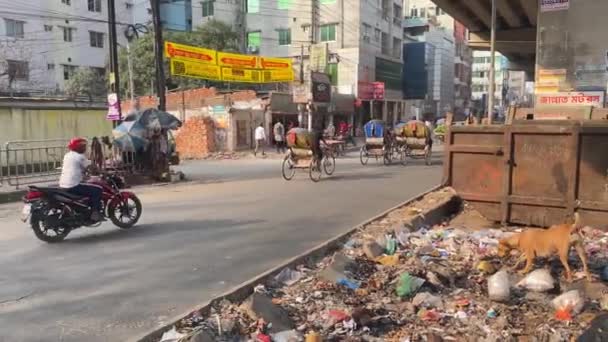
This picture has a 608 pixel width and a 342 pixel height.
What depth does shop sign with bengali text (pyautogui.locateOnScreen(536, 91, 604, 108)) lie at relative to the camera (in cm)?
977

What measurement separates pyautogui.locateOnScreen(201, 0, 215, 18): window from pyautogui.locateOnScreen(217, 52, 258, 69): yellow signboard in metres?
23.4

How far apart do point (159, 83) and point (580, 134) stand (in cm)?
1302

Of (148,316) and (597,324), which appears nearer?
(597,324)

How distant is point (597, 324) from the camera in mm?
4125

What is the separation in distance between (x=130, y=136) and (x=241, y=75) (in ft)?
48.5

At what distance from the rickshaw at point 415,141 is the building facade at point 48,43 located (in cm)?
2803

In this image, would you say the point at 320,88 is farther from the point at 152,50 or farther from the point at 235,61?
the point at 152,50

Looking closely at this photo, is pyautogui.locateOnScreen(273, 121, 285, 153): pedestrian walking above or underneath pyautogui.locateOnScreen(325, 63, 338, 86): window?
underneath

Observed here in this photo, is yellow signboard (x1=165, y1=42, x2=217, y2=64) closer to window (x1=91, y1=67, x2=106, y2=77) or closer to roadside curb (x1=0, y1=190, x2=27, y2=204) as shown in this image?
roadside curb (x1=0, y1=190, x2=27, y2=204)

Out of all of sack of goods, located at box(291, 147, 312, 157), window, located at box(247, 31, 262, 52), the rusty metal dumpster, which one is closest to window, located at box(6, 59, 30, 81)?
window, located at box(247, 31, 262, 52)

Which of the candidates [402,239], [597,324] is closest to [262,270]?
[402,239]

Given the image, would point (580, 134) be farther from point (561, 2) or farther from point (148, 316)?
point (148, 316)

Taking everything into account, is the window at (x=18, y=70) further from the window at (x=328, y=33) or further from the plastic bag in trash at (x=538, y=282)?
the plastic bag in trash at (x=538, y=282)

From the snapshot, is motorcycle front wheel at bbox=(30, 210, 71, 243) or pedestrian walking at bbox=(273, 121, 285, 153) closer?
motorcycle front wheel at bbox=(30, 210, 71, 243)
